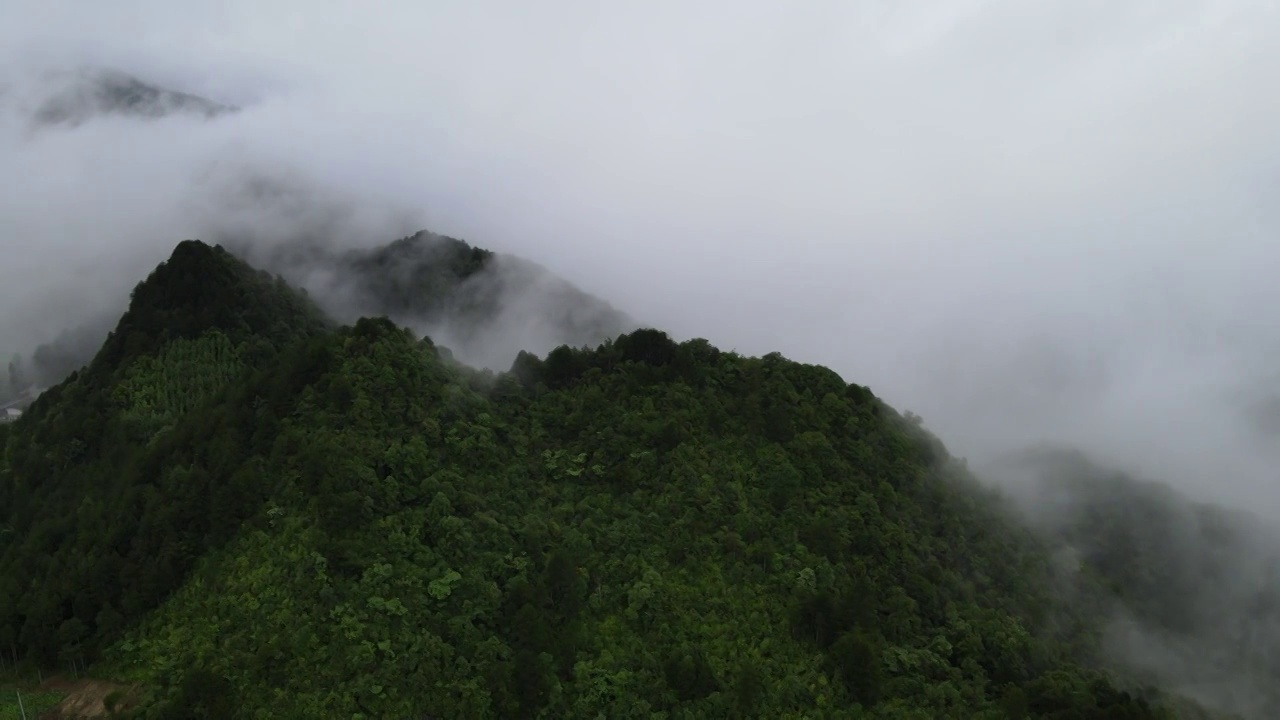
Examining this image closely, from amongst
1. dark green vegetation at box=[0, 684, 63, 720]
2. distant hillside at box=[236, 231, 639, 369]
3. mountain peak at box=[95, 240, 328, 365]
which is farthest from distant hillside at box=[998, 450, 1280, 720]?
mountain peak at box=[95, 240, 328, 365]

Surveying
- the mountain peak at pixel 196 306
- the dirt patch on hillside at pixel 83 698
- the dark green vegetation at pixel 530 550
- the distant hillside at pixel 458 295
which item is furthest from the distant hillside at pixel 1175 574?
the mountain peak at pixel 196 306

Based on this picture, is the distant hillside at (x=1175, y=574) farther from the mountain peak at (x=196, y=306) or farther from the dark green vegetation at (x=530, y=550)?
the mountain peak at (x=196, y=306)

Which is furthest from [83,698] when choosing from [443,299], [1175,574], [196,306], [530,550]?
[1175,574]

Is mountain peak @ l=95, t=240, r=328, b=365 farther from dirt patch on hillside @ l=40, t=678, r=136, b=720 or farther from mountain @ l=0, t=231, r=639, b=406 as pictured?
dirt patch on hillside @ l=40, t=678, r=136, b=720

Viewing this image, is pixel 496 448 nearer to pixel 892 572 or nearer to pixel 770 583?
pixel 770 583

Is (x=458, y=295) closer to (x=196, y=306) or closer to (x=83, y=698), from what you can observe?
(x=196, y=306)

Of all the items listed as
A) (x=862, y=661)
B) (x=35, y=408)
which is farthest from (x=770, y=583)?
(x=35, y=408)

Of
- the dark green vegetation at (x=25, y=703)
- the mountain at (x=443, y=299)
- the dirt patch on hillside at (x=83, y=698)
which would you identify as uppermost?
the mountain at (x=443, y=299)

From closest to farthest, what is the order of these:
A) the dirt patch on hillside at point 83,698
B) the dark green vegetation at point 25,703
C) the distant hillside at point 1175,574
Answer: the dirt patch on hillside at point 83,698 < the dark green vegetation at point 25,703 < the distant hillside at point 1175,574
